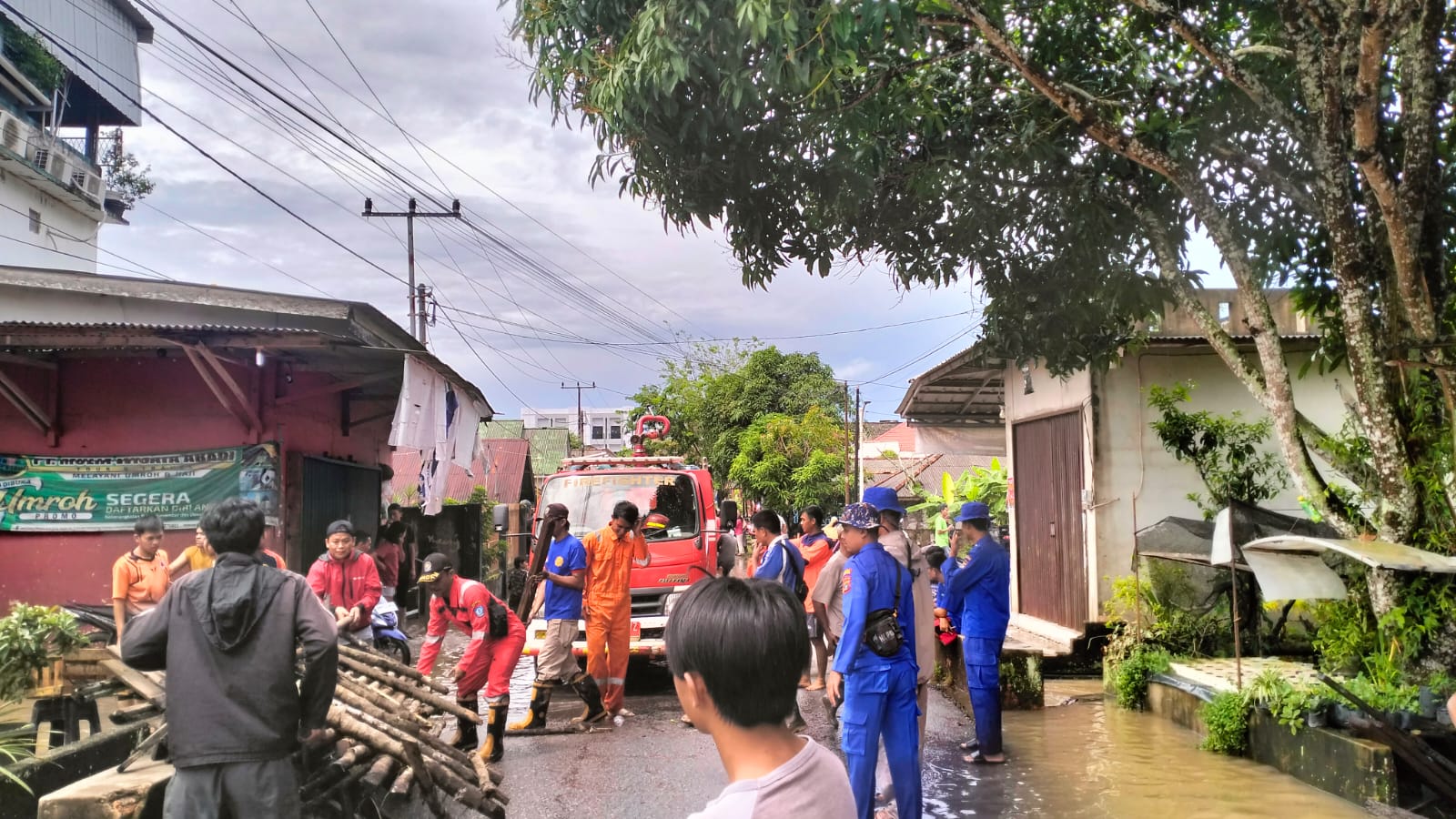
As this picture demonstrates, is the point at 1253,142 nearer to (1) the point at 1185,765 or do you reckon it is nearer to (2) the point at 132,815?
(1) the point at 1185,765

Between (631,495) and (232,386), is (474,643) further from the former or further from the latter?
(232,386)

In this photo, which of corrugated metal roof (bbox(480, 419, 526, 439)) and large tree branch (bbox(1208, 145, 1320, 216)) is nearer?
large tree branch (bbox(1208, 145, 1320, 216))

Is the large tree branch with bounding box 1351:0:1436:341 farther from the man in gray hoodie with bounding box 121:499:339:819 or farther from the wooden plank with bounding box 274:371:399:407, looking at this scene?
the wooden plank with bounding box 274:371:399:407

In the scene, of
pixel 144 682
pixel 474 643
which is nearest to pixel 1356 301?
pixel 474 643

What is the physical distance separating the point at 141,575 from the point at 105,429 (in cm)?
398

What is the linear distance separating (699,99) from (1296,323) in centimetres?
855

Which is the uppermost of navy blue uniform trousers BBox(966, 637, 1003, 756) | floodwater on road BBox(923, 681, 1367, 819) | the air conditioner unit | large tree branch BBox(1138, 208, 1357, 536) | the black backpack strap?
the air conditioner unit

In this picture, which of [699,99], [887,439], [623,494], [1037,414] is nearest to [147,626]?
[699,99]

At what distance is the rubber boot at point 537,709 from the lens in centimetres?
867

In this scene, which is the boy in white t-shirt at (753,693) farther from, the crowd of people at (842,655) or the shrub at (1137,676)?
the shrub at (1137,676)

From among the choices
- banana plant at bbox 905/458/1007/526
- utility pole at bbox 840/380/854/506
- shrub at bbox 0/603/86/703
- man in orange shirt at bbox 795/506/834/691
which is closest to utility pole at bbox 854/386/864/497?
utility pole at bbox 840/380/854/506

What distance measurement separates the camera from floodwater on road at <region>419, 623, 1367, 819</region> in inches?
251

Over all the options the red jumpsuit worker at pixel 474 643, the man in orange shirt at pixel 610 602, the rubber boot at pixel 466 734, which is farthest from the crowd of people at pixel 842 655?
the rubber boot at pixel 466 734

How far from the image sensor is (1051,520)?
1364 cm
